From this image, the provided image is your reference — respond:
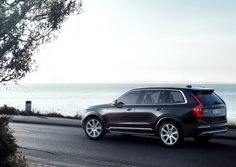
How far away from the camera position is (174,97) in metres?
13.9

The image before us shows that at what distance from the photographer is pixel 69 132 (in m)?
18.0

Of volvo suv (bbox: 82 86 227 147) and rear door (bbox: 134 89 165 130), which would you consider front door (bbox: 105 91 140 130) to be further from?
rear door (bbox: 134 89 165 130)

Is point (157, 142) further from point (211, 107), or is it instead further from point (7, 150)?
point (7, 150)

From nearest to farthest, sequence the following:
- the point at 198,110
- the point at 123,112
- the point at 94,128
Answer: the point at 198,110
the point at 123,112
the point at 94,128

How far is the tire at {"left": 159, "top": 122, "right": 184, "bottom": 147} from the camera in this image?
13523mm

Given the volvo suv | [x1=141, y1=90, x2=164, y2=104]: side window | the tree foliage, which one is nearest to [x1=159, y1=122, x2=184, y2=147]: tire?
the volvo suv

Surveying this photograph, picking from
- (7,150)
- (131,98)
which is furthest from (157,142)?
(7,150)

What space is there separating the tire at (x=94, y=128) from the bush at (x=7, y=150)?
746 cm

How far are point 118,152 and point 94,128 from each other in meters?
2.84

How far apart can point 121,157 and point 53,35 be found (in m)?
4.69

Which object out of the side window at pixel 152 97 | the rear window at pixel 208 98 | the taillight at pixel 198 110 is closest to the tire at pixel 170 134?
the taillight at pixel 198 110

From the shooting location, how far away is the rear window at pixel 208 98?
13.5 metres

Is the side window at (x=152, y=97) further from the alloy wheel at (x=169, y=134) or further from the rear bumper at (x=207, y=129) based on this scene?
the rear bumper at (x=207, y=129)

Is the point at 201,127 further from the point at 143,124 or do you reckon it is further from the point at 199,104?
the point at 143,124
